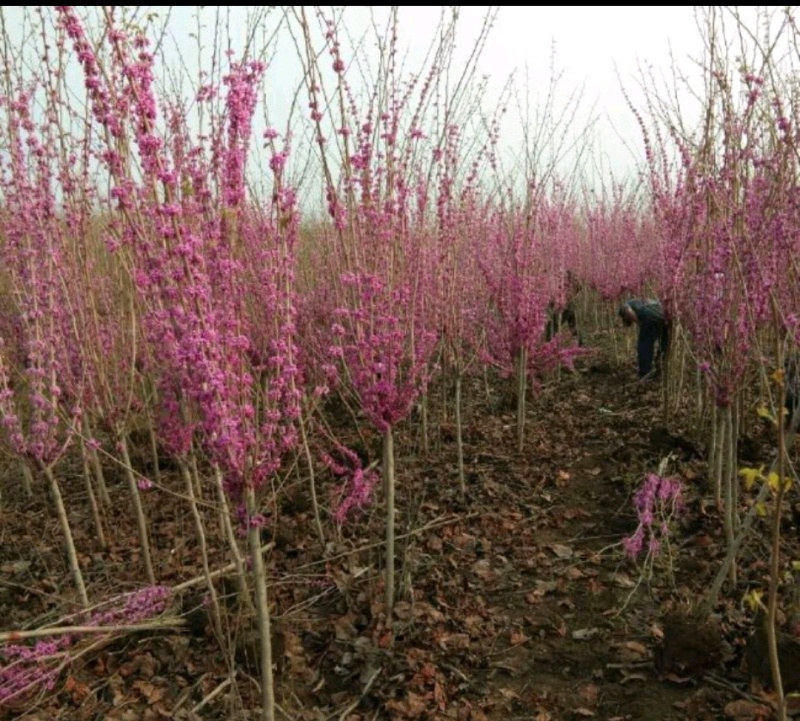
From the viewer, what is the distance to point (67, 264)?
3.56 m

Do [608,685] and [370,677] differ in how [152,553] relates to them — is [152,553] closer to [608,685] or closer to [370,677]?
[370,677]

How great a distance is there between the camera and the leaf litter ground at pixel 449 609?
2.84m

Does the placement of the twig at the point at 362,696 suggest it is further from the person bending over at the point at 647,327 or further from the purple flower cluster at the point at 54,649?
the person bending over at the point at 647,327

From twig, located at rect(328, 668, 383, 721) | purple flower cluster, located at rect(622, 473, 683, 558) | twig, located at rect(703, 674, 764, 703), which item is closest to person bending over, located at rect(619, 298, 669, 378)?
purple flower cluster, located at rect(622, 473, 683, 558)

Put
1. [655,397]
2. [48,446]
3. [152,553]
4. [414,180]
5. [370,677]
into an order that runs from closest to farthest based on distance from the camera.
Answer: [370,677] < [48,446] < [414,180] < [152,553] < [655,397]

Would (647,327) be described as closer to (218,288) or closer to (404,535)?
(404,535)

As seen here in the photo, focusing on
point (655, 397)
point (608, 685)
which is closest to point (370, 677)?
point (608, 685)

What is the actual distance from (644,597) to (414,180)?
2589 mm

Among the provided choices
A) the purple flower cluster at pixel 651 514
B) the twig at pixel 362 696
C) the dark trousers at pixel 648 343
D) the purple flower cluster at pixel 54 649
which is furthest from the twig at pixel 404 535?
the dark trousers at pixel 648 343

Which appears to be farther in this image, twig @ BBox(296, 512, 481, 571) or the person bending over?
the person bending over

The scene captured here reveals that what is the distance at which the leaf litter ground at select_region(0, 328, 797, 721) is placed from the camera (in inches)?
112

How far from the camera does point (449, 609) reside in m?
3.48

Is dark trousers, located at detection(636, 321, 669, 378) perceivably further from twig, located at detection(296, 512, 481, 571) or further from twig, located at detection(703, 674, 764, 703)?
twig, located at detection(703, 674, 764, 703)

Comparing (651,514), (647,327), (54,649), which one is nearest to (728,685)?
(651,514)
